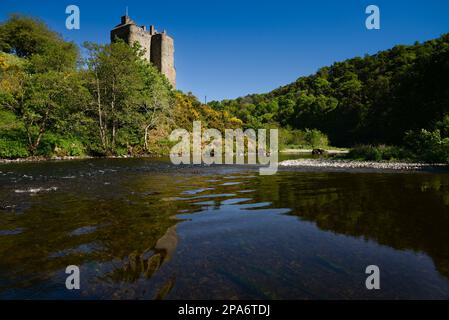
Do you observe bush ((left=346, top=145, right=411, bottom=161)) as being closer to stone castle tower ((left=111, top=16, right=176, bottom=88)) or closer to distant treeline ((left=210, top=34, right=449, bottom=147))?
distant treeline ((left=210, top=34, right=449, bottom=147))

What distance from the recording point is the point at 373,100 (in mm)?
66125

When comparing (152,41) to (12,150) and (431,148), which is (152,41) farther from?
(431,148)

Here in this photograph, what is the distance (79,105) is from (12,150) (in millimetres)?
9136

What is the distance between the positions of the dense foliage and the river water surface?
2380 centimetres

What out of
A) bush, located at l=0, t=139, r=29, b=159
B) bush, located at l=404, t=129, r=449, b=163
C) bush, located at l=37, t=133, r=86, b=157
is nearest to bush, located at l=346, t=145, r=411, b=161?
bush, located at l=404, t=129, r=449, b=163

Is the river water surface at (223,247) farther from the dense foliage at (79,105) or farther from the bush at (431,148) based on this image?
the dense foliage at (79,105)

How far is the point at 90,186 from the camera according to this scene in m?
10.9

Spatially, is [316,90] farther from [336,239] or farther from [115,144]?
[336,239]

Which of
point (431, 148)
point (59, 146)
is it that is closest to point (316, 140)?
point (431, 148)

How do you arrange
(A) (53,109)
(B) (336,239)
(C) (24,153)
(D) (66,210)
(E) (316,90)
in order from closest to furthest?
(B) (336,239), (D) (66,210), (C) (24,153), (A) (53,109), (E) (316,90)

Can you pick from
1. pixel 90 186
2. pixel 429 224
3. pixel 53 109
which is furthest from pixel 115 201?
pixel 53 109

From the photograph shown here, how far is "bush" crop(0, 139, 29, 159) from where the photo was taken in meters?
25.3
